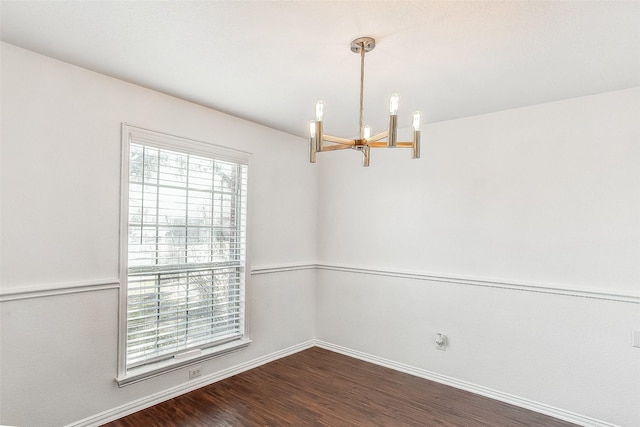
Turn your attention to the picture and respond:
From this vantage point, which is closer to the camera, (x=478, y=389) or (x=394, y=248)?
(x=478, y=389)

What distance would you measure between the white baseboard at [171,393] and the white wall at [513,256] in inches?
36.3

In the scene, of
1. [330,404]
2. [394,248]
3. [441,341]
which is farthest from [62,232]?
[441,341]

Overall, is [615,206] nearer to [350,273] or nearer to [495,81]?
[495,81]

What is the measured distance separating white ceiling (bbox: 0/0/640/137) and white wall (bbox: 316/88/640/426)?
42 centimetres

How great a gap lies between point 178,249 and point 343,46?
2.14 metres

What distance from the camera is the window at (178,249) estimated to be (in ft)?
8.98

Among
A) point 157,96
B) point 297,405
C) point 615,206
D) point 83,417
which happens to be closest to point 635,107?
point 615,206

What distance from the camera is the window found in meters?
2.74

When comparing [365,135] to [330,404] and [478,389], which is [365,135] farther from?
[478,389]

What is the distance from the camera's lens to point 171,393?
2.95 m

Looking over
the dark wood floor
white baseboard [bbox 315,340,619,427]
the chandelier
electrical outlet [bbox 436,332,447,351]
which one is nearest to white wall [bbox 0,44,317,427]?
the dark wood floor

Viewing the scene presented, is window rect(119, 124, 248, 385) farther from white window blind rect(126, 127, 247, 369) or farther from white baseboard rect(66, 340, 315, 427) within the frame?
white baseboard rect(66, 340, 315, 427)

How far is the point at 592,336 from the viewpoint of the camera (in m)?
2.69

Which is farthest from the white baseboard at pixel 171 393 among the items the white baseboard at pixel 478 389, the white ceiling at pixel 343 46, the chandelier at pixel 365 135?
the white ceiling at pixel 343 46
